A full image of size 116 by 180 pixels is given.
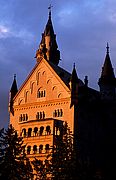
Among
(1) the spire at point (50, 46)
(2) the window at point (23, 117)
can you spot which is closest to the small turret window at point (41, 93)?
(2) the window at point (23, 117)

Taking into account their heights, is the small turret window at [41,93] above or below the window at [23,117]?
above

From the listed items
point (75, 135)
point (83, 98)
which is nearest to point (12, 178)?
point (75, 135)

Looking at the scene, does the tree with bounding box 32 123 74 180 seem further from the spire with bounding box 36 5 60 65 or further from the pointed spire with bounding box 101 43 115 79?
the spire with bounding box 36 5 60 65

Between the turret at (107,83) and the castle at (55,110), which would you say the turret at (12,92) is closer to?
the castle at (55,110)

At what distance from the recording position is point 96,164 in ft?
304

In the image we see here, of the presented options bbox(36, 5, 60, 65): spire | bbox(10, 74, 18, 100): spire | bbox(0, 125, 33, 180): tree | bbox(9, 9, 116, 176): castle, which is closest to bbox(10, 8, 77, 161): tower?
bbox(9, 9, 116, 176): castle

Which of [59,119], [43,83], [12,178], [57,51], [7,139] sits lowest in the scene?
[12,178]

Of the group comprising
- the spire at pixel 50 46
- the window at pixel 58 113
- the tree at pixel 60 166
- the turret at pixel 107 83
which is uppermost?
the spire at pixel 50 46

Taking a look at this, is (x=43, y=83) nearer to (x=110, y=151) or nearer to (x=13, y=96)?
(x=13, y=96)

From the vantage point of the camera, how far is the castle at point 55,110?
9144 centimetres

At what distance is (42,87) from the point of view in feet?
318

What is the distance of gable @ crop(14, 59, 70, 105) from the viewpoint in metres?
94.1

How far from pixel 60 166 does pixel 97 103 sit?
39.5m

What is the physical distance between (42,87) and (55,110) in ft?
20.1
